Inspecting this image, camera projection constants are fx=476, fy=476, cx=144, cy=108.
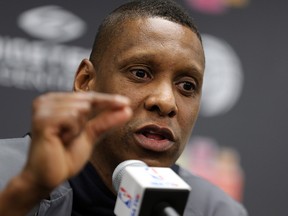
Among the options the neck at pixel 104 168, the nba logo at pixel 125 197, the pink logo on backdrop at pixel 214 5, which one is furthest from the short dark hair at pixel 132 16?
the pink logo on backdrop at pixel 214 5

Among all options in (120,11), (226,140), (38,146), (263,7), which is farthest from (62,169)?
(263,7)

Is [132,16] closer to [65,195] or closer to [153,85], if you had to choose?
[153,85]

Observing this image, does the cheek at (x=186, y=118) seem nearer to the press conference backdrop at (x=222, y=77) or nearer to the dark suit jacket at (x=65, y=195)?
the dark suit jacket at (x=65, y=195)

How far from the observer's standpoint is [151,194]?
68 cm

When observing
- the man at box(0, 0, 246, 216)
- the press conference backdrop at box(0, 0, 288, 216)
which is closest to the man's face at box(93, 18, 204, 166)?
the man at box(0, 0, 246, 216)

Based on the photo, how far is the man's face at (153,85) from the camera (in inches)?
39.5

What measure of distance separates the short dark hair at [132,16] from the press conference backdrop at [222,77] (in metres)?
0.69

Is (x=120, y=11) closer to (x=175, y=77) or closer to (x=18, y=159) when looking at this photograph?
(x=175, y=77)

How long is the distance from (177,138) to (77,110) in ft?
1.67

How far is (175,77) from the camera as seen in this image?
1.07 m

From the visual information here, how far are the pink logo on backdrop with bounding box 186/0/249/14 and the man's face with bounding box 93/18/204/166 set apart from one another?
0.90m

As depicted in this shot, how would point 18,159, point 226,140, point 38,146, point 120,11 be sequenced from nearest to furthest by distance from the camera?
point 38,146 → point 18,159 → point 120,11 → point 226,140

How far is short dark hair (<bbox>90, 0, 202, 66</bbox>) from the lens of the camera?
1.17 m

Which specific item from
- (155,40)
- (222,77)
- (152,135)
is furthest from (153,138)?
(222,77)
